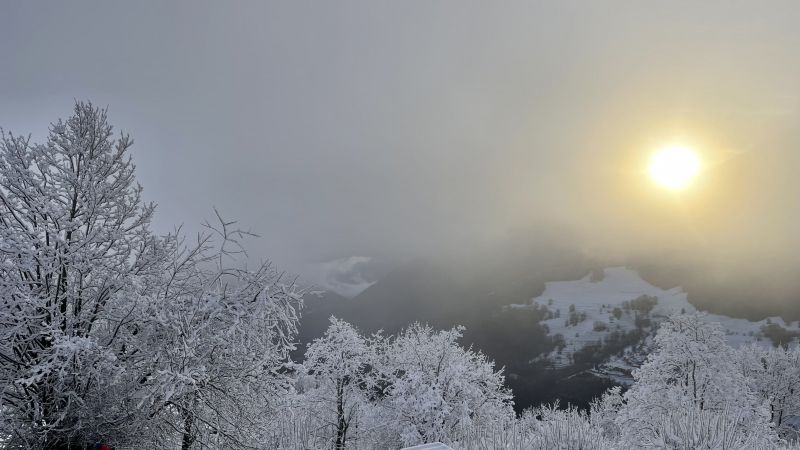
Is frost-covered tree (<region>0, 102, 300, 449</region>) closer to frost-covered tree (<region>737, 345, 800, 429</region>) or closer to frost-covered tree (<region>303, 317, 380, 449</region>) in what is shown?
frost-covered tree (<region>303, 317, 380, 449</region>)

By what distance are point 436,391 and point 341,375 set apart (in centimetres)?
888

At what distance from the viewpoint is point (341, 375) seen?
37344 millimetres

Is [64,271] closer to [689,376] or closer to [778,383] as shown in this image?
[689,376]

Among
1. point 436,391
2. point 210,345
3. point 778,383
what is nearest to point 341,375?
point 436,391

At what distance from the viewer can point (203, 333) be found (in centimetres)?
955

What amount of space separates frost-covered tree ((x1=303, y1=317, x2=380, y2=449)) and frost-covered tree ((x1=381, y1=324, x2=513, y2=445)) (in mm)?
2048

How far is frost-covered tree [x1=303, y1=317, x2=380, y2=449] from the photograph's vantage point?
1460 inches

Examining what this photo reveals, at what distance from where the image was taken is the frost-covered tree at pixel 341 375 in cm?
3709

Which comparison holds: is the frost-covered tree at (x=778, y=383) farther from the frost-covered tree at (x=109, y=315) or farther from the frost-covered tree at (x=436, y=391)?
the frost-covered tree at (x=109, y=315)

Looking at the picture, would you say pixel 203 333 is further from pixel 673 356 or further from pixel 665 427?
pixel 673 356

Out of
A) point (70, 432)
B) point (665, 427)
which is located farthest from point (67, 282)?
point (665, 427)

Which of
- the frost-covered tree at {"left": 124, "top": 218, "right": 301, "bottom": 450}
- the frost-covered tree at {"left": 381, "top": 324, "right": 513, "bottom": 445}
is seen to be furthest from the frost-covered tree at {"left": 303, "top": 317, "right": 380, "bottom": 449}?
the frost-covered tree at {"left": 124, "top": 218, "right": 301, "bottom": 450}

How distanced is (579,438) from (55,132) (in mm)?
14495

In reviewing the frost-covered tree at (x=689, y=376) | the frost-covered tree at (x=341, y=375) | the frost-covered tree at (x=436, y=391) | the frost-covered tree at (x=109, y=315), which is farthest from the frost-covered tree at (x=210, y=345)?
the frost-covered tree at (x=341, y=375)
